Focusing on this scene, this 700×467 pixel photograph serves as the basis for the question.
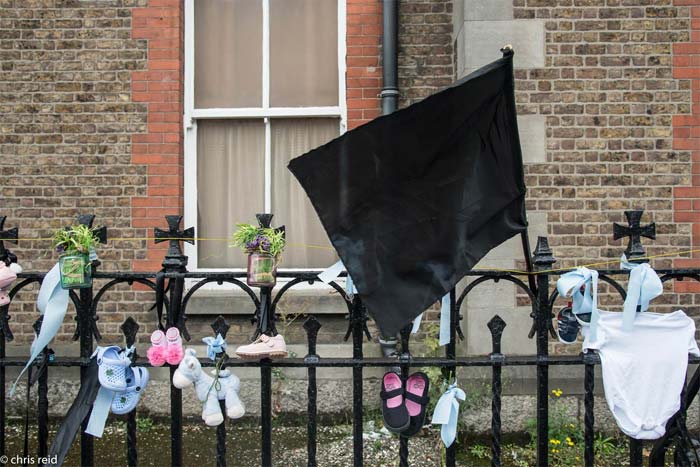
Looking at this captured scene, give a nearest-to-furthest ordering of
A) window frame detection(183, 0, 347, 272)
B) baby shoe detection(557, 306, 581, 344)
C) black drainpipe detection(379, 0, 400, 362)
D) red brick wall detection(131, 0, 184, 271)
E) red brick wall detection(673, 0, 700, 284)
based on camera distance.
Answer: baby shoe detection(557, 306, 581, 344) < red brick wall detection(673, 0, 700, 284) < black drainpipe detection(379, 0, 400, 362) < red brick wall detection(131, 0, 184, 271) < window frame detection(183, 0, 347, 272)

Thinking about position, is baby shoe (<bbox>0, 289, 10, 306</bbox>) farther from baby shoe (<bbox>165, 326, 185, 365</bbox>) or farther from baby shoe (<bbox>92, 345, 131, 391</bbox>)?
baby shoe (<bbox>165, 326, 185, 365</bbox>)

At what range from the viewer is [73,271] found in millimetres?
2527

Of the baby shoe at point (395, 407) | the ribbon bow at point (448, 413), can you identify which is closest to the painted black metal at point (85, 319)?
the baby shoe at point (395, 407)

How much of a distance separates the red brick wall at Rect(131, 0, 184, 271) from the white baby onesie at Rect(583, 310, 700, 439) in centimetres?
342

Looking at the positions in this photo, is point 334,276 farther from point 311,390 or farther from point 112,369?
point 112,369

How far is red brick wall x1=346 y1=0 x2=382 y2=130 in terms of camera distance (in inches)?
189

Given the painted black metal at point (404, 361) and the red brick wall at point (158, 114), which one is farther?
the red brick wall at point (158, 114)

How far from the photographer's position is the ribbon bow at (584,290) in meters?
2.53

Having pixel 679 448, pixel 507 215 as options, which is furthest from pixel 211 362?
pixel 679 448

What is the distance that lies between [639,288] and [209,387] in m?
1.91

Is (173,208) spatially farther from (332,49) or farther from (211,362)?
(211,362)

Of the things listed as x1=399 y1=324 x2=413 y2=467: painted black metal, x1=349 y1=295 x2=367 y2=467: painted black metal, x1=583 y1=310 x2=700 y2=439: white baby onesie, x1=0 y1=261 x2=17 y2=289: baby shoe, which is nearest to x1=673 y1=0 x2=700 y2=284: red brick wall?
x1=583 y1=310 x2=700 y2=439: white baby onesie

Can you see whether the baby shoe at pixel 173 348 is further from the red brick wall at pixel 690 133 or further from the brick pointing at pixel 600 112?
the red brick wall at pixel 690 133

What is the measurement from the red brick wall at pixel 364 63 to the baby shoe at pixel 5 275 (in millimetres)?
2869
